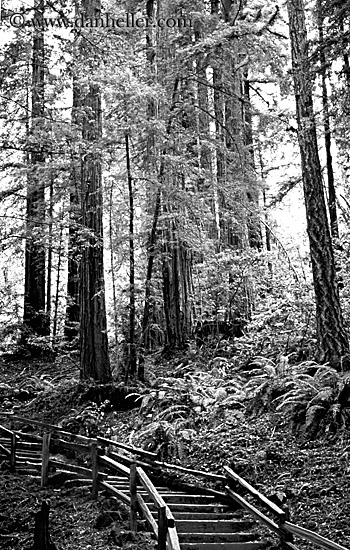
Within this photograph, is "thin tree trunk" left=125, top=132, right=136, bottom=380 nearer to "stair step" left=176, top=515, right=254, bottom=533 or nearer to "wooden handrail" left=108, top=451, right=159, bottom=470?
"wooden handrail" left=108, top=451, right=159, bottom=470

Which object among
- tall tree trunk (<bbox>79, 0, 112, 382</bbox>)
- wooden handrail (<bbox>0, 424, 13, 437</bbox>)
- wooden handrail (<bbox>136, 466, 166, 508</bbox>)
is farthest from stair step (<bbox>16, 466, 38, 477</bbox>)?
wooden handrail (<bbox>136, 466, 166, 508</bbox>)

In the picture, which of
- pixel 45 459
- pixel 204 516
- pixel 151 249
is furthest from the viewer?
pixel 151 249

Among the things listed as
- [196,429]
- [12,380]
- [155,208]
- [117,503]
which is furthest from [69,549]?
[12,380]

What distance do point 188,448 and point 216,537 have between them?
269cm

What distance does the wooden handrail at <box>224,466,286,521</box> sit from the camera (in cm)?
490

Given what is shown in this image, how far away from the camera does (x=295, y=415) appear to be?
7.70 m

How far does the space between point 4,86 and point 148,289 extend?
4614mm

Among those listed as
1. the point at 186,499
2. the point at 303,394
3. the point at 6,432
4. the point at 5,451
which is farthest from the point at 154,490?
the point at 6,432

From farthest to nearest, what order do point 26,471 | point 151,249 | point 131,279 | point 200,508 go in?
point 151,249 → point 131,279 → point 26,471 → point 200,508

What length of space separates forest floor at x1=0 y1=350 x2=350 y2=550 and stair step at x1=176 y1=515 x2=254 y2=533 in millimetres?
376

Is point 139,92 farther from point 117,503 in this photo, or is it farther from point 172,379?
point 117,503

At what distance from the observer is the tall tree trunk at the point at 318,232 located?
853 cm

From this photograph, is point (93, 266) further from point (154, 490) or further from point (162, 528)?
point (162, 528)

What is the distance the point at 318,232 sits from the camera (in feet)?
28.8
